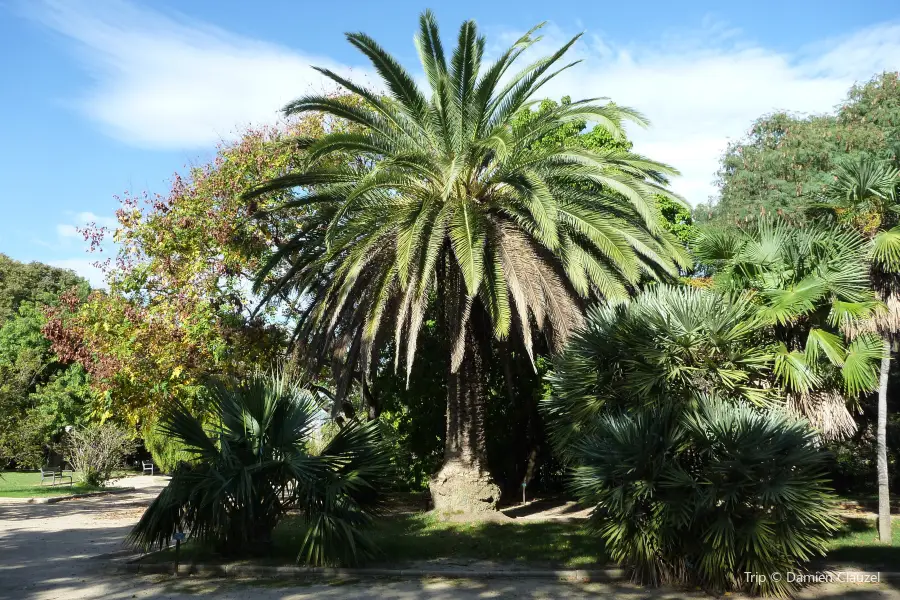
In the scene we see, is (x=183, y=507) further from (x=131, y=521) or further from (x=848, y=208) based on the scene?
(x=848, y=208)

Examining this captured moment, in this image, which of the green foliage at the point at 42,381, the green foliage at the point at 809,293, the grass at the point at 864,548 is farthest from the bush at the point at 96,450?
the grass at the point at 864,548

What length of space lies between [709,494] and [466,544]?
503cm

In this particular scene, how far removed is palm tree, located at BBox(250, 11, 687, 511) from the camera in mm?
13484

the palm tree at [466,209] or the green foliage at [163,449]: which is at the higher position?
the palm tree at [466,209]

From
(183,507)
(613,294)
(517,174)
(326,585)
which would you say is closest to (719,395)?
(613,294)

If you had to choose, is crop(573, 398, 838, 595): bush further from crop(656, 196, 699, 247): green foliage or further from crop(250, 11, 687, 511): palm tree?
crop(656, 196, 699, 247): green foliage

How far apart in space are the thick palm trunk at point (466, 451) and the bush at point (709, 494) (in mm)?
5863

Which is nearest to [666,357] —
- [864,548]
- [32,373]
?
[864,548]

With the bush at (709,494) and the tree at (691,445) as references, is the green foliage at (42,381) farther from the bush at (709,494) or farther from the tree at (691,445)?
the bush at (709,494)

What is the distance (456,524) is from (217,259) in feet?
34.3

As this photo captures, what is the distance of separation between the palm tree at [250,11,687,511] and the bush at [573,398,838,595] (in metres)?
3.66

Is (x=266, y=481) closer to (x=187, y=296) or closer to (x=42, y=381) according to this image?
(x=187, y=296)

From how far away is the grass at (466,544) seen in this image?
37.8 feet

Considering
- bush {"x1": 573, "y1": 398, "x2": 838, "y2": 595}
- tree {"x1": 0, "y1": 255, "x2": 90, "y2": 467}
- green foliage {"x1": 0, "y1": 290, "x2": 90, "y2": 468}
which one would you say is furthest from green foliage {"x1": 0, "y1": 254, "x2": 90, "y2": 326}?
bush {"x1": 573, "y1": 398, "x2": 838, "y2": 595}
